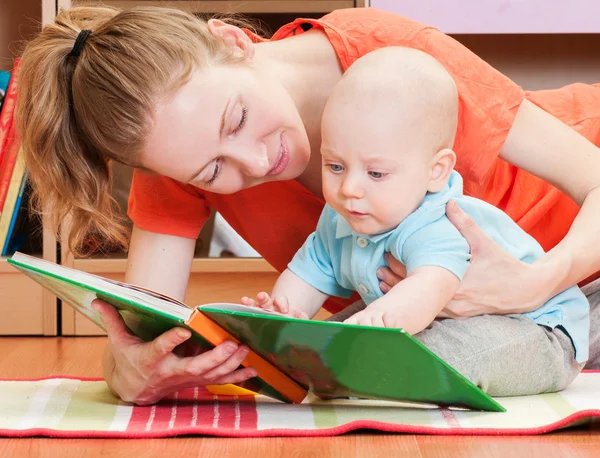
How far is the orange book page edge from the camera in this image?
1.02 meters

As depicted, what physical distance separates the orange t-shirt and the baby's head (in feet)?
0.57

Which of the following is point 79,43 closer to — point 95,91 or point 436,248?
point 95,91

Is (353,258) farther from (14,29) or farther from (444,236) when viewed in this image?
(14,29)

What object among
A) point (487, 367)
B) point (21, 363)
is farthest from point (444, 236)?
point (21, 363)

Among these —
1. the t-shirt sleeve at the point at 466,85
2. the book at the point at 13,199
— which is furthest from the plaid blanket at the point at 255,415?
the book at the point at 13,199

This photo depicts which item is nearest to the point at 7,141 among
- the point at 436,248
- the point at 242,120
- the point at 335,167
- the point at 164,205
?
the point at 164,205

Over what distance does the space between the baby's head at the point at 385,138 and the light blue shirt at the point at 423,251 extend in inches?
1.1

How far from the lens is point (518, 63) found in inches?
98.1

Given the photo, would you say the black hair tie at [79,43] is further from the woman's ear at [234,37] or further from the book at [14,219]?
the book at [14,219]

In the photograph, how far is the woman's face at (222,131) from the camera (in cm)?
116

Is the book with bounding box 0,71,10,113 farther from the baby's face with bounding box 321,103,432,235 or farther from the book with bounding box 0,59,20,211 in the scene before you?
the baby's face with bounding box 321,103,432,235

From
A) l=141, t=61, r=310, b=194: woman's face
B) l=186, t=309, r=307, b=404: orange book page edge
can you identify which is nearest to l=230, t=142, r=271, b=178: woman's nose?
l=141, t=61, r=310, b=194: woman's face

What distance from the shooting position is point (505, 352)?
1.17m

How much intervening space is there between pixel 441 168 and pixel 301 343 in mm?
302
